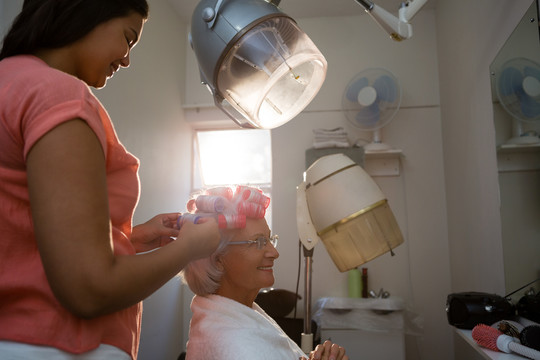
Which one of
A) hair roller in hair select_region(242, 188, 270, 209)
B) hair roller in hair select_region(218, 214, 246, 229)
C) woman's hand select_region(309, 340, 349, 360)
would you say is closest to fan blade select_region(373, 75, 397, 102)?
hair roller in hair select_region(242, 188, 270, 209)

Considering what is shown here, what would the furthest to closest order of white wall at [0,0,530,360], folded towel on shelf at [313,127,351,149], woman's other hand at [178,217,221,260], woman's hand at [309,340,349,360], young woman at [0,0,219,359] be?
folded towel on shelf at [313,127,351,149], white wall at [0,0,530,360], woman's hand at [309,340,349,360], woman's other hand at [178,217,221,260], young woman at [0,0,219,359]

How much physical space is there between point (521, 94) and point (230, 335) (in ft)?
5.11

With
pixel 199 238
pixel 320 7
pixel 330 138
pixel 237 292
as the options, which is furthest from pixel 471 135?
pixel 199 238

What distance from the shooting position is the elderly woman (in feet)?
4.35

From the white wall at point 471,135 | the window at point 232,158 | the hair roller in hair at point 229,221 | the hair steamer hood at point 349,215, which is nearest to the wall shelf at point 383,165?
the white wall at point 471,135

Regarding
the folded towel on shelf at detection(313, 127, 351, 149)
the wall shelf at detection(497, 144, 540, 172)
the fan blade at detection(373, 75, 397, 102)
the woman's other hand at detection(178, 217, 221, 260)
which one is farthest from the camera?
the folded towel on shelf at detection(313, 127, 351, 149)

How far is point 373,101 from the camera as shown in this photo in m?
3.29

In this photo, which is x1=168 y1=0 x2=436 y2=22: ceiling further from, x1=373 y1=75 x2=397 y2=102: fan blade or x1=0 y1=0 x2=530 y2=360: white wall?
x1=373 y1=75 x2=397 y2=102: fan blade

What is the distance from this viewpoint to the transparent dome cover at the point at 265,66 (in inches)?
40.8

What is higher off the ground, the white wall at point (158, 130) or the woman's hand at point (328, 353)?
the white wall at point (158, 130)

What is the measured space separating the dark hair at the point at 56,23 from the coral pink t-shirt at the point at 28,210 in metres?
0.10

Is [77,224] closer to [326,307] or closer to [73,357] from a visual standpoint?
[73,357]

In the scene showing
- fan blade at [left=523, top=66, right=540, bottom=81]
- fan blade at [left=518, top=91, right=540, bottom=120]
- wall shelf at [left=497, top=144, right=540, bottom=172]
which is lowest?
wall shelf at [left=497, top=144, right=540, bottom=172]

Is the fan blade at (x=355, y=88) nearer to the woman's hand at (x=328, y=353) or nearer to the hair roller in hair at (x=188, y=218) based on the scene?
the woman's hand at (x=328, y=353)
